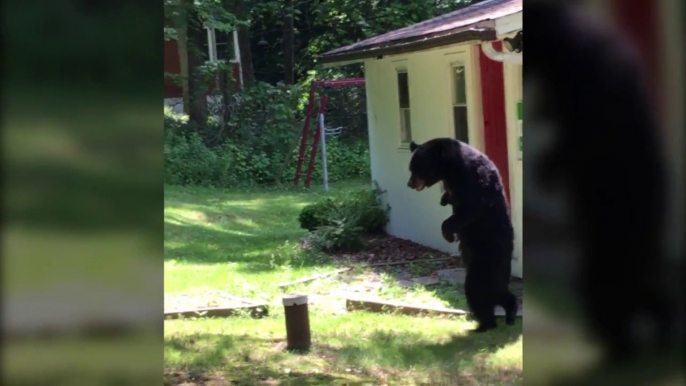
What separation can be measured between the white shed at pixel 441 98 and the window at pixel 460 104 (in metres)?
0.01

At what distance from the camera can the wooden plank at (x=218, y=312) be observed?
711cm

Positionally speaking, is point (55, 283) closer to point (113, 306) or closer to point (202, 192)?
point (113, 306)

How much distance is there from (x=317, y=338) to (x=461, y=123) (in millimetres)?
3761

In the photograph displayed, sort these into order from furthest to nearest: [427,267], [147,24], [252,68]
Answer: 1. [252,68]
2. [427,267]
3. [147,24]

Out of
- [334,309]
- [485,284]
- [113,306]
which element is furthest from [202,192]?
[113,306]

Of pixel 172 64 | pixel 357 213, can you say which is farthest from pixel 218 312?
pixel 172 64

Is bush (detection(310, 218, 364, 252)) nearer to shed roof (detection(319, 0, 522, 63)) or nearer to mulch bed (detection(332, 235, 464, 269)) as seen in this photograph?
mulch bed (detection(332, 235, 464, 269))

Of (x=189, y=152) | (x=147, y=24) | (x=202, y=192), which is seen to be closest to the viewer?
(x=147, y=24)

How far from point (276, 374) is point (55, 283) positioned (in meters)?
2.91

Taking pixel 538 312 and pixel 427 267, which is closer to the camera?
pixel 538 312

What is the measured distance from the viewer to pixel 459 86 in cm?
916

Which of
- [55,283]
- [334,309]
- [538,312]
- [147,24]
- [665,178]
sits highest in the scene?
[147,24]

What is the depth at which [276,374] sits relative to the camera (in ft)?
17.5

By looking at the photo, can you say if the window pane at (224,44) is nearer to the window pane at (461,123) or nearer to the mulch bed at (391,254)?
the mulch bed at (391,254)
